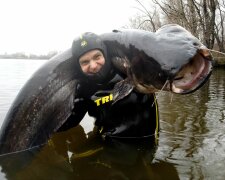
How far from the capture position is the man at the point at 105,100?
3256 millimetres

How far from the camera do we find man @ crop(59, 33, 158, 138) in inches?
128

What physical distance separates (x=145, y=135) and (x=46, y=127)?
117cm

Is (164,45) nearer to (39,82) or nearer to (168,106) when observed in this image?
(39,82)

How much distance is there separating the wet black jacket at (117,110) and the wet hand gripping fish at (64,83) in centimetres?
23

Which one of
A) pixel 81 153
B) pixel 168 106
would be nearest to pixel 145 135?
pixel 81 153

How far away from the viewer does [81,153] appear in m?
3.29

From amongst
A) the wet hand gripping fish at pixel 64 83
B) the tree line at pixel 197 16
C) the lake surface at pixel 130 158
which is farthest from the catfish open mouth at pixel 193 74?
the tree line at pixel 197 16

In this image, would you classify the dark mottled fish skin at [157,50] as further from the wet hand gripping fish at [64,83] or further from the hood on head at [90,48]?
the hood on head at [90,48]

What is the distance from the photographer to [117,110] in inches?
144

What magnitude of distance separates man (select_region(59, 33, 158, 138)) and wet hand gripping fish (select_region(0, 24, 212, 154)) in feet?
0.47

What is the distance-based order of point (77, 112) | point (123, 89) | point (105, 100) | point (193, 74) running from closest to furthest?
point (193, 74), point (123, 89), point (105, 100), point (77, 112)

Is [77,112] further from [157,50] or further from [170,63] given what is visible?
[170,63]

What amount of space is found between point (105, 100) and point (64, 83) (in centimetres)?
52

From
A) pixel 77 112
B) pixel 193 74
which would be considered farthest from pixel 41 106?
pixel 193 74
